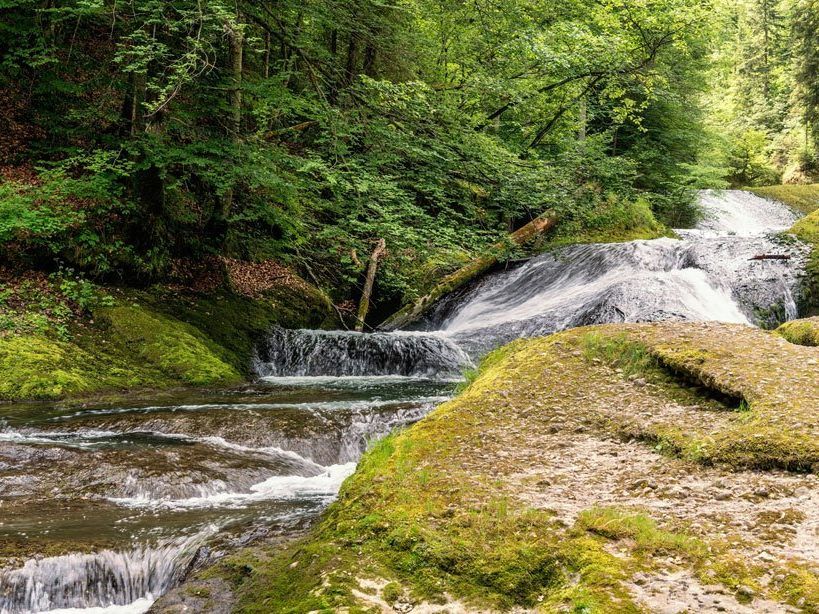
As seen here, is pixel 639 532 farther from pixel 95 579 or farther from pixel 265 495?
pixel 265 495

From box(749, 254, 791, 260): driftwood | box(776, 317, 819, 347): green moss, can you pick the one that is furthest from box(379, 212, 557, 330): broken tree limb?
box(776, 317, 819, 347): green moss

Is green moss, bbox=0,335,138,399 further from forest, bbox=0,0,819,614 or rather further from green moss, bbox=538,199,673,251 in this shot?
green moss, bbox=538,199,673,251

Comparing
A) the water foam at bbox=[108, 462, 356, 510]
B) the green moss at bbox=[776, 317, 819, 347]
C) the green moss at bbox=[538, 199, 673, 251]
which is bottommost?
the water foam at bbox=[108, 462, 356, 510]

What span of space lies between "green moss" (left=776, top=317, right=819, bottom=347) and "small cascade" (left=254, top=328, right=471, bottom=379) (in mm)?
5866

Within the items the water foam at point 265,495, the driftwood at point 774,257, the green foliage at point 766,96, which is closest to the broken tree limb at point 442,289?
the driftwood at point 774,257

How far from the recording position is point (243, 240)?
13383 mm

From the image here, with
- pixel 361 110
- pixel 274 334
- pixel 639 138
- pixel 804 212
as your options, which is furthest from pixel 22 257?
pixel 804 212

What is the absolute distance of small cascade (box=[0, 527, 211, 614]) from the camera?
3600 millimetres

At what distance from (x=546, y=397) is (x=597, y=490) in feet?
4.44

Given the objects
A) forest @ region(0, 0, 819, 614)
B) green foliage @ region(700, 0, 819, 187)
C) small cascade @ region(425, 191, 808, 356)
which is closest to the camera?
forest @ region(0, 0, 819, 614)

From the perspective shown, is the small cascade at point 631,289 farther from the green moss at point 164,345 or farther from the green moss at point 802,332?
the green moss at point 164,345

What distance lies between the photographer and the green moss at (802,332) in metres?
6.00

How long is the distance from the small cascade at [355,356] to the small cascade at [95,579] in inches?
300

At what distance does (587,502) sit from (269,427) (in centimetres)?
438
